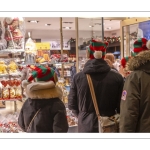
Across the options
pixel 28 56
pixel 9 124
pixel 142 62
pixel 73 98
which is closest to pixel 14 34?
pixel 28 56

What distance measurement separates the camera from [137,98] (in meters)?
1.76

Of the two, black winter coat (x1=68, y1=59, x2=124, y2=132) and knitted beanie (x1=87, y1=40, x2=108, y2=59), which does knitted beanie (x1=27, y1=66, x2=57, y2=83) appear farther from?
knitted beanie (x1=87, y1=40, x2=108, y2=59)

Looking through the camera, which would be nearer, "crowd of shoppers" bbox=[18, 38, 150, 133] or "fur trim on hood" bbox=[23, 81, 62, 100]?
"crowd of shoppers" bbox=[18, 38, 150, 133]

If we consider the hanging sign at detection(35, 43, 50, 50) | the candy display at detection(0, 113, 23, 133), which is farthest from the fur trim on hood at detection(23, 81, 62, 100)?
the hanging sign at detection(35, 43, 50, 50)

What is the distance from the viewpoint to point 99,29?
3.89 meters

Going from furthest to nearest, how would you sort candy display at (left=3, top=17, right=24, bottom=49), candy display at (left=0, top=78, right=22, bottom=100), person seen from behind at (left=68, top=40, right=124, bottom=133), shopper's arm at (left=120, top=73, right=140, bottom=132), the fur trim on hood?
candy display at (left=0, top=78, right=22, bottom=100) < candy display at (left=3, top=17, right=24, bottom=49) < person seen from behind at (left=68, top=40, right=124, bottom=133) < the fur trim on hood < shopper's arm at (left=120, top=73, right=140, bottom=132)

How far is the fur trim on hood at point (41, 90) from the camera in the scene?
1933mm

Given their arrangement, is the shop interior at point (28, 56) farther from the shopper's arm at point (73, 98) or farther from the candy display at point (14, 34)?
the shopper's arm at point (73, 98)

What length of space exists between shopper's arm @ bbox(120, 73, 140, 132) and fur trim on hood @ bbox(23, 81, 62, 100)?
542 millimetres

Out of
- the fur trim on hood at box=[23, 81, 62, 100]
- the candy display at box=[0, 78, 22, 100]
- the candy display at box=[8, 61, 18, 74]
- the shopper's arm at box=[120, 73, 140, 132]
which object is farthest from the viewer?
the candy display at box=[8, 61, 18, 74]

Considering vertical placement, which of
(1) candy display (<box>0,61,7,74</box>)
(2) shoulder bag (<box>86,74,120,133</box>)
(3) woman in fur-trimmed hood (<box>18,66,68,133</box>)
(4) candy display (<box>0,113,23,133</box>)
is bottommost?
(4) candy display (<box>0,113,23,133</box>)

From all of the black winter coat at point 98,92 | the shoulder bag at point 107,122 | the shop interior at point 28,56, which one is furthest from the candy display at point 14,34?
the shoulder bag at point 107,122

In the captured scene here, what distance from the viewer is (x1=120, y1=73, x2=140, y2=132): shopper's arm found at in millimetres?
1758
